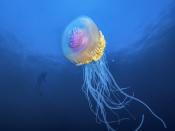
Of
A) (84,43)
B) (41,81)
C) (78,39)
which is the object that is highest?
(41,81)

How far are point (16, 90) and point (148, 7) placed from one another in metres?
11.0

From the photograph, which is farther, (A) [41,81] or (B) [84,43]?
(A) [41,81]

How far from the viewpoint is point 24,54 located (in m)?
10.5

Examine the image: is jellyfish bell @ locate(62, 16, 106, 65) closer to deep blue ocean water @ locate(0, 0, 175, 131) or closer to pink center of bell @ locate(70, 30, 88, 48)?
pink center of bell @ locate(70, 30, 88, 48)

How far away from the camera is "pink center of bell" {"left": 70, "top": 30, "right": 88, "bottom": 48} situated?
440cm

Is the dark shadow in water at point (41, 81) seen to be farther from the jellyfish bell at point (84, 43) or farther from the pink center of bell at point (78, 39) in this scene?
the pink center of bell at point (78, 39)

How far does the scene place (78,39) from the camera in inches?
176

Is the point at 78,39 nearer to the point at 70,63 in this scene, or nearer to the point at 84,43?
the point at 84,43

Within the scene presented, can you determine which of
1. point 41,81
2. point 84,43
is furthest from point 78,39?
point 41,81

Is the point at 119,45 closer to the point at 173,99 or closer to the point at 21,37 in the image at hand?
the point at 21,37

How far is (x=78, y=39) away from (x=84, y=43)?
22 cm

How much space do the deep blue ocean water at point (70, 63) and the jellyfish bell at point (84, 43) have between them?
2.48 metres

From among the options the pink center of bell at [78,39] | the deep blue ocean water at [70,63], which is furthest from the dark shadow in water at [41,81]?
the pink center of bell at [78,39]

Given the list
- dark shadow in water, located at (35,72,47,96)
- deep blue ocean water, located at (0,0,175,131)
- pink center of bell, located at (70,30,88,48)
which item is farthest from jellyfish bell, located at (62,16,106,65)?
dark shadow in water, located at (35,72,47,96)
